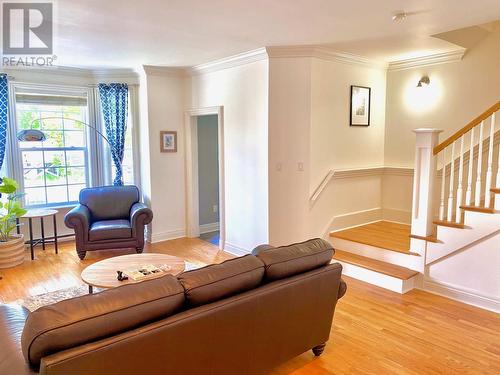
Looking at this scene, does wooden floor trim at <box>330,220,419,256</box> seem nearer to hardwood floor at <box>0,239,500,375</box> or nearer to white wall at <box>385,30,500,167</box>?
hardwood floor at <box>0,239,500,375</box>

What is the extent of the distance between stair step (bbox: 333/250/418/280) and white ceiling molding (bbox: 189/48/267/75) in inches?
100

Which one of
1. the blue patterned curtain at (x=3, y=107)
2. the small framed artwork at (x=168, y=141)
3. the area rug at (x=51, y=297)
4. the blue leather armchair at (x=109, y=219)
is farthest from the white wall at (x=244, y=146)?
the blue patterned curtain at (x=3, y=107)

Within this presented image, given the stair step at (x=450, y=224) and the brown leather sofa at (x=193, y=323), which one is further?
the stair step at (x=450, y=224)

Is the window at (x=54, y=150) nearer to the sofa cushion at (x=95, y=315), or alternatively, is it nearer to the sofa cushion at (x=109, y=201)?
the sofa cushion at (x=109, y=201)

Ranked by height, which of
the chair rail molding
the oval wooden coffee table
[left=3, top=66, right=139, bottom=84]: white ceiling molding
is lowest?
the oval wooden coffee table

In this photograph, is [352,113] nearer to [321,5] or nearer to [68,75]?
[321,5]

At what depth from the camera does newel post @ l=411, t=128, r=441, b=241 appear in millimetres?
3832

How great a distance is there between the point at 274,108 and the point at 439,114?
2263 millimetres

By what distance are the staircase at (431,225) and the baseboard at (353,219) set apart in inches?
10.8

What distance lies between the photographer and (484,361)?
8.64 ft

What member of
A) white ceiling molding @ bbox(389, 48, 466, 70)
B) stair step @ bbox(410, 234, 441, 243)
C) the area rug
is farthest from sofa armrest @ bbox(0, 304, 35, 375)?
white ceiling molding @ bbox(389, 48, 466, 70)

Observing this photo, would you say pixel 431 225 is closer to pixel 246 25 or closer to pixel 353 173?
pixel 353 173

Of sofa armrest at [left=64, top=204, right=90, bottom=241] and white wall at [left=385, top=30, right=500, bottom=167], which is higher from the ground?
white wall at [left=385, top=30, right=500, bottom=167]

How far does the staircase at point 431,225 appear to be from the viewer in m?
3.48
